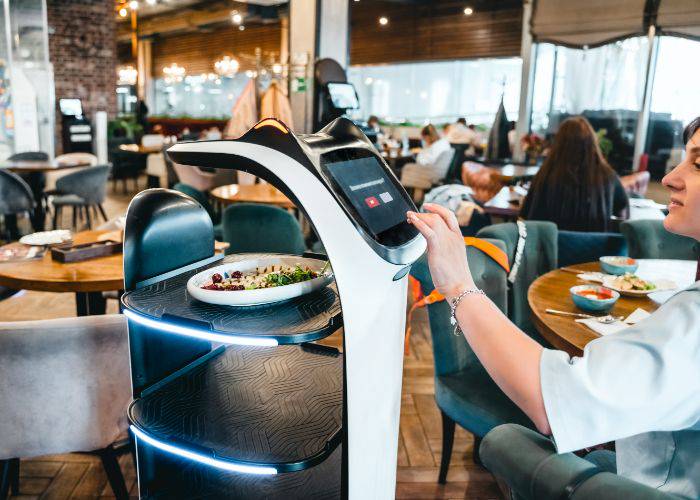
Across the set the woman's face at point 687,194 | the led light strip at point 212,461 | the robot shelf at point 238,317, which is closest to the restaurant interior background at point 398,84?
the led light strip at point 212,461

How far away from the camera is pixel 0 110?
25.0 ft

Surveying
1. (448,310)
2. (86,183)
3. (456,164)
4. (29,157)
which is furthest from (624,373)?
(456,164)

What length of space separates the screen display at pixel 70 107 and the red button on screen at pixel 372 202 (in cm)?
1124

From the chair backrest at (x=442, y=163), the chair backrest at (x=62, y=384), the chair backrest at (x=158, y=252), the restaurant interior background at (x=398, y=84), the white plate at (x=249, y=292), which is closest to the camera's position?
the white plate at (x=249, y=292)

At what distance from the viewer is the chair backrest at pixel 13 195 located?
5223 millimetres

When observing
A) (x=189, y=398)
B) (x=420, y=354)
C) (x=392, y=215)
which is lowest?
(x=420, y=354)

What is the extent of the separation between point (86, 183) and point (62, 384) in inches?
196

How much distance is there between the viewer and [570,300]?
1.96m

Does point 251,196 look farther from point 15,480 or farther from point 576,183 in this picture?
point 15,480

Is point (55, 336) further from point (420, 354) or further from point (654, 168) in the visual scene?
point (654, 168)

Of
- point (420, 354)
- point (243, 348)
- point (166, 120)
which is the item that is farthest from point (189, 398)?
point (166, 120)

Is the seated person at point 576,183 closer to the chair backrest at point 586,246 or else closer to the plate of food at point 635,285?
the chair backrest at point 586,246

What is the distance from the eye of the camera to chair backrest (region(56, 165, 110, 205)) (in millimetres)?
6020

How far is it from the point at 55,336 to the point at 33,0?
8.47 metres
